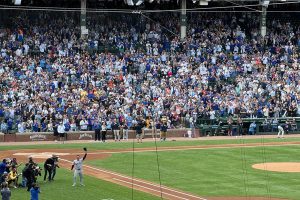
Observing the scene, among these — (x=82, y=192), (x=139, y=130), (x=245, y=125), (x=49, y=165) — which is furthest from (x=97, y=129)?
(x=82, y=192)

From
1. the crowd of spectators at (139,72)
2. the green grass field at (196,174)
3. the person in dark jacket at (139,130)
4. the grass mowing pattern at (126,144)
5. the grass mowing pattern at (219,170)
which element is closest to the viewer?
the green grass field at (196,174)

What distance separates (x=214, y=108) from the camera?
162 feet

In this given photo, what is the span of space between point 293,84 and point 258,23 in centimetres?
942

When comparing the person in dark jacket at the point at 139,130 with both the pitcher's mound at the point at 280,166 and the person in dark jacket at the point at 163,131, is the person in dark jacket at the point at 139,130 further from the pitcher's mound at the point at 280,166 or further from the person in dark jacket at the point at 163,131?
the pitcher's mound at the point at 280,166

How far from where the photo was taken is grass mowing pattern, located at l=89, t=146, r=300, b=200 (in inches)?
1162

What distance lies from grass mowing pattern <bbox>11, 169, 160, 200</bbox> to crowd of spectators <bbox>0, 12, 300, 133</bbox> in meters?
15.1

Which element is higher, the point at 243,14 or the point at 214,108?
the point at 243,14

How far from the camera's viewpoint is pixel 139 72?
51.4 m

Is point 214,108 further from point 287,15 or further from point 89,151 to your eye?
point 287,15

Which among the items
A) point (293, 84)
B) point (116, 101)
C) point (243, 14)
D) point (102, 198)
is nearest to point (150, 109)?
point (116, 101)

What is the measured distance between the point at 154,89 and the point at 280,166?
596 inches

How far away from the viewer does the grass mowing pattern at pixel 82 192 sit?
2692 cm

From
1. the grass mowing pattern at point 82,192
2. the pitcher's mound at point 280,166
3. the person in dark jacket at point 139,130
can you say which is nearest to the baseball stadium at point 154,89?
the pitcher's mound at point 280,166

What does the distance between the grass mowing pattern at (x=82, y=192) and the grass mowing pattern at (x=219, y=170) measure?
7.78 feet
